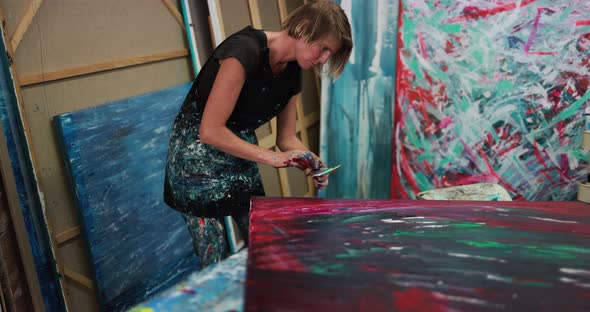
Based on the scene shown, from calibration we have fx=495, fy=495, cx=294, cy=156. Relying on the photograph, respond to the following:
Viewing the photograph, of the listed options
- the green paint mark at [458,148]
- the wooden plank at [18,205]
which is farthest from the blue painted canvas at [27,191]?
the green paint mark at [458,148]

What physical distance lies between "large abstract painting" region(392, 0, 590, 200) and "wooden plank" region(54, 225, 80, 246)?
1.92 m

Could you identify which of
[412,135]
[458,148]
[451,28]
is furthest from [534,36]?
[412,135]

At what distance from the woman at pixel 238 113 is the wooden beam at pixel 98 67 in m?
0.53

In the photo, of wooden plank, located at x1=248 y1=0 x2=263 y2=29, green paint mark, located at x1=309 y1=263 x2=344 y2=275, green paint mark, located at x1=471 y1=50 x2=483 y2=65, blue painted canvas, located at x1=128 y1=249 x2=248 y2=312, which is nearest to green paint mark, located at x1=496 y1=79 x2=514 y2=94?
green paint mark, located at x1=471 y1=50 x2=483 y2=65

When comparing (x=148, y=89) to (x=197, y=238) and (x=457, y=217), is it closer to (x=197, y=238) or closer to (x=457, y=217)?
(x=197, y=238)

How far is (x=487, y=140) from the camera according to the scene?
2.86 metres

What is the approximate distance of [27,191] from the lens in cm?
170

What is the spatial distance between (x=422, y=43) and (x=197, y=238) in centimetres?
185

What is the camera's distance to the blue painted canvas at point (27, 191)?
161 cm

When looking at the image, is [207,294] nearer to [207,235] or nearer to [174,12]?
[207,235]

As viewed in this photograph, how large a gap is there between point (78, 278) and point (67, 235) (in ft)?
0.58

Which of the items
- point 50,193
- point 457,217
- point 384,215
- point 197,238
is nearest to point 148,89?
point 50,193

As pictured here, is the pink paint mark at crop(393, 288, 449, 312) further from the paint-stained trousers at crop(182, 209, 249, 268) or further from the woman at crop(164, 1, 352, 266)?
the paint-stained trousers at crop(182, 209, 249, 268)

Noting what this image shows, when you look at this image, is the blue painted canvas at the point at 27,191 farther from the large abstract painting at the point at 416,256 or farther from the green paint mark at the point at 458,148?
the green paint mark at the point at 458,148
